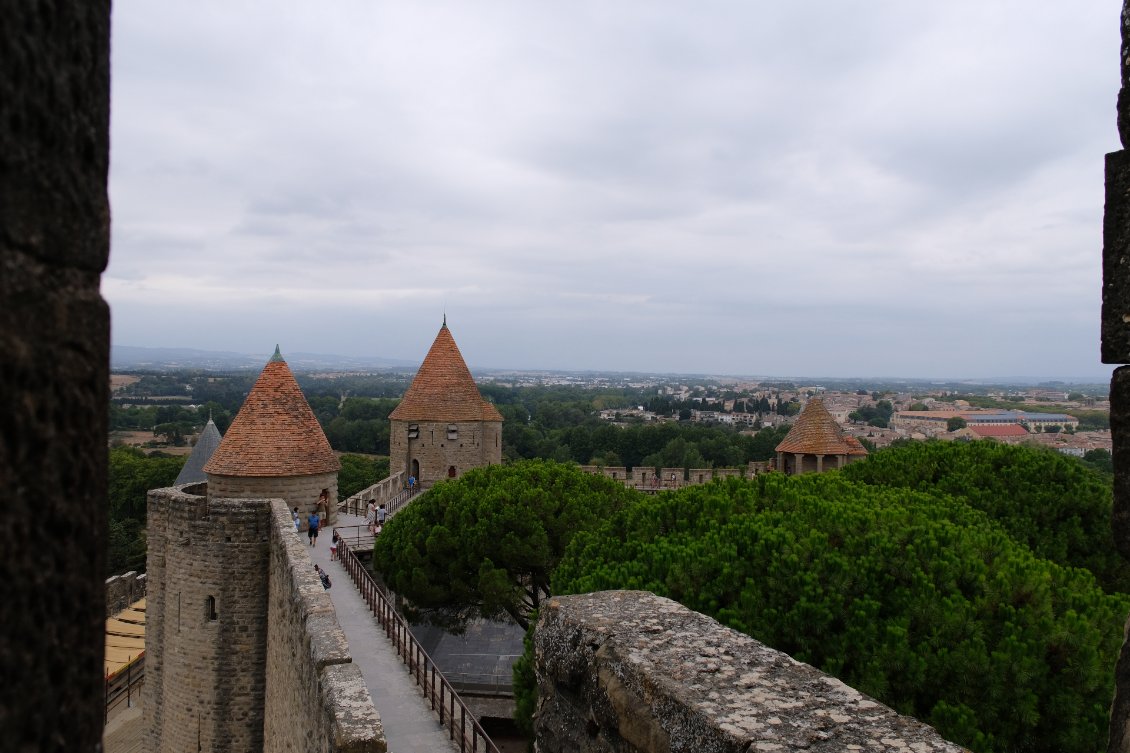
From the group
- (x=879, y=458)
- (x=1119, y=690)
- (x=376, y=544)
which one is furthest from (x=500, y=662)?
(x=1119, y=690)

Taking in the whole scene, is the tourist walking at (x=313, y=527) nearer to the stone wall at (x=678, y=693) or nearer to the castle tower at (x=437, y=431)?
the castle tower at (x=437, y=431)

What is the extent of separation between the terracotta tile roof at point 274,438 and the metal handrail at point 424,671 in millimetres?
1922

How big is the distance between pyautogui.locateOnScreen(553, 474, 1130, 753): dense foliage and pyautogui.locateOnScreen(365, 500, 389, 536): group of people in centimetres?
1023

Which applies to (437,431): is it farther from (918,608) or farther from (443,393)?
(918,608)

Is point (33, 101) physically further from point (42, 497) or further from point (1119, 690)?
point (1119, 690)

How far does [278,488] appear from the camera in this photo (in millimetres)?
13914

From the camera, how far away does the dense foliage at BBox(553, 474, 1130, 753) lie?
18.4 ft

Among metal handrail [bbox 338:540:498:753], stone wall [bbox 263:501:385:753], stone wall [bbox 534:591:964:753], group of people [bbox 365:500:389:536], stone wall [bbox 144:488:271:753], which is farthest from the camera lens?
group of people [bbox 365:500:389:536]

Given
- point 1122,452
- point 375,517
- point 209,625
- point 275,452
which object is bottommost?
point 209,625

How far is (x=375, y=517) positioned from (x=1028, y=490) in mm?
12909

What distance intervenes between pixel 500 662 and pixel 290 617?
12957 millimetres

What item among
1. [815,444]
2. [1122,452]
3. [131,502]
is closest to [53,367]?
[1122,452]

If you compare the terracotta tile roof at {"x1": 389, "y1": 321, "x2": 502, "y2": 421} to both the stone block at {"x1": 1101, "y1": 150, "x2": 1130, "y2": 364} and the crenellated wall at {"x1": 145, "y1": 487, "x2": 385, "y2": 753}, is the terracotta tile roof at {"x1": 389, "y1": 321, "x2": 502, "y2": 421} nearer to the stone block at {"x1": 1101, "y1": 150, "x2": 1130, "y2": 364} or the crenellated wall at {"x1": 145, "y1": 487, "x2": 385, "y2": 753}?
the crenellated wall at {"x1": 145, "y1": 487, "x2": 385, "y2": 753}

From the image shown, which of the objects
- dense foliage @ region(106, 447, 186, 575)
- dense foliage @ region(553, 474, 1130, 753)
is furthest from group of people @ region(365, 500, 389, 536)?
dense foliage @ region(106, 447, 186, 575)
